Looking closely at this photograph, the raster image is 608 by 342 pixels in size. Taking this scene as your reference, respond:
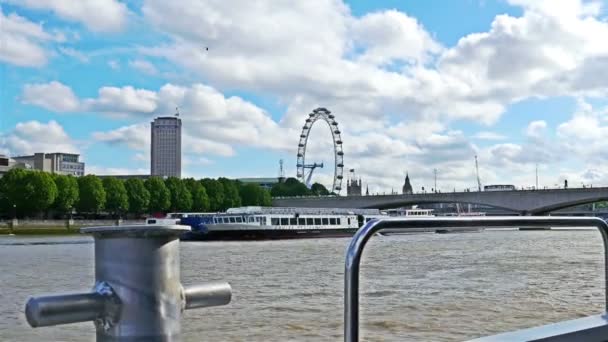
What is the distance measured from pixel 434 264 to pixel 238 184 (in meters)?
65.4

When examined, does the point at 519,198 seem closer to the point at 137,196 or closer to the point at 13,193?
the point at 137,196

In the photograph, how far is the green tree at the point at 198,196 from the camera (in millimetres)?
74438

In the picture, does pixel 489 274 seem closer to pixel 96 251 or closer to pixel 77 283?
pixel 77 283

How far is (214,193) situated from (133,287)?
7669 centimetres

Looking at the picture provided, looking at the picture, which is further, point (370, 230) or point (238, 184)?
point (238, 184)

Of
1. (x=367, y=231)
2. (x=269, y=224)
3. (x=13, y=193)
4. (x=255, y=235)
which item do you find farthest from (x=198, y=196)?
(x=367, y=231)

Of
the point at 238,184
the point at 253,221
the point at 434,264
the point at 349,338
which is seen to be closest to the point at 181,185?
the point at 238,184

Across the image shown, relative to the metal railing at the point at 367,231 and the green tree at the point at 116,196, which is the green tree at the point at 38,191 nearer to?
the green tree at the point at 116,196

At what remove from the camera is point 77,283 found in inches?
655

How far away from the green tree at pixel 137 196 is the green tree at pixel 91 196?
3377 millimetres

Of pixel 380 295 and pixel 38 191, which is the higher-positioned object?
pixel 38 191

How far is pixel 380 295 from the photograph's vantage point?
13188 mm

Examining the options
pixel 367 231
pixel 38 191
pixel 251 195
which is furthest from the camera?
pixel 251 195

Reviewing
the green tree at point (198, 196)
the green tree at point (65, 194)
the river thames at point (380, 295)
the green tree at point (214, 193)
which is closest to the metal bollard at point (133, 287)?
the river thames at point (380, 295)
